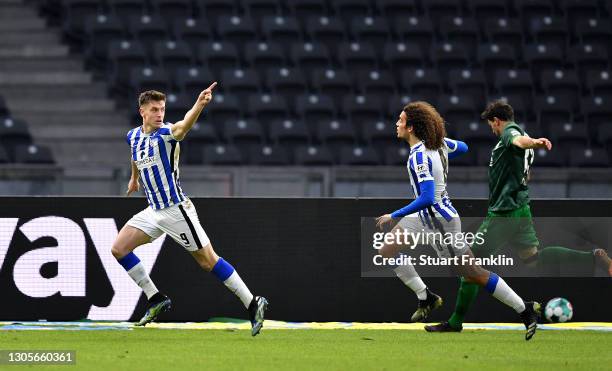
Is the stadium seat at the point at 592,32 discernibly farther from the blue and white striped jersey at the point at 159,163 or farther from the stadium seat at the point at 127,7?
the blue and white striped jersey at the point at 159,163

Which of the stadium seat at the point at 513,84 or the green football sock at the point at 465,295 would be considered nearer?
the green football sock at the point at 465,295

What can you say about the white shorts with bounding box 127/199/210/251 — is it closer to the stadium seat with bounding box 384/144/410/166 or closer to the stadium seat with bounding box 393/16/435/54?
the stadium seat with bounding box 384/144/410/166

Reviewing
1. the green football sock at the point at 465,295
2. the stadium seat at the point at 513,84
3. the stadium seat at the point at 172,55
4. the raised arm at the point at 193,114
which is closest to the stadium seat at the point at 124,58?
the stadium seat at the point at 172,55

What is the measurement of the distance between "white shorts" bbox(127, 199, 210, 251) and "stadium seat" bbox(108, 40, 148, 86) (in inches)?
425

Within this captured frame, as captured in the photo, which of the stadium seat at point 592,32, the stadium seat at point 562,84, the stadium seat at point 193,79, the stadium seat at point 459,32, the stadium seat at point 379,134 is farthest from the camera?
the stadium seat at point 592,32

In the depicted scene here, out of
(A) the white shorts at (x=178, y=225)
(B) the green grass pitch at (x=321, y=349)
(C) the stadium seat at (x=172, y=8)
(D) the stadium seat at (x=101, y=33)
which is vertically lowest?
(B) the green grass pitch at (x=321, y=349)

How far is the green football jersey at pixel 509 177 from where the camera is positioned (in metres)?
9.45

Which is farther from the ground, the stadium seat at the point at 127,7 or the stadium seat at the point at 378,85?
the stadium seat at the point at 127,7

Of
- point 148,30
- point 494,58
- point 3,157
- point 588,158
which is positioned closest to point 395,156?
point 588,158

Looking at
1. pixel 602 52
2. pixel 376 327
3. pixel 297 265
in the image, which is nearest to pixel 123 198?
pixel 297 265

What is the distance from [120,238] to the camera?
31.0 feet

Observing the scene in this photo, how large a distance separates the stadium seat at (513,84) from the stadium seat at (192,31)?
5398 mm

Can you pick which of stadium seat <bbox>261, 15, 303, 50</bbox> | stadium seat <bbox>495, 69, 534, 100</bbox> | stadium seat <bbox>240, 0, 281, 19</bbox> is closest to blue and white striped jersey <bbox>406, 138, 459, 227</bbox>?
stadium seat <bbox>495, 69, 534, 100</bbox>

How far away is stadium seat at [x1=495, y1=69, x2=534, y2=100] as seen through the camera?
19.6 m
